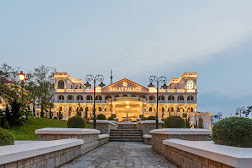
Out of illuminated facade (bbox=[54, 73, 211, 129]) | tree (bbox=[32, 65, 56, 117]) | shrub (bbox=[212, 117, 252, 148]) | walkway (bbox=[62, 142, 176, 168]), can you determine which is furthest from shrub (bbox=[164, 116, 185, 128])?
illuminated facade (bbox=[54, 73, 211, 129])

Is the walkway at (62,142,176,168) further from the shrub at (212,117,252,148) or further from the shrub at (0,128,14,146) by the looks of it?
the shrub at (212,117,252,148)

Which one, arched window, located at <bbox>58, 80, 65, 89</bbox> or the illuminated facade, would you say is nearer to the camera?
the illuminated facade

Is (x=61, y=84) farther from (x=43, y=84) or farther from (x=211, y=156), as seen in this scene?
(x=211, y=156)

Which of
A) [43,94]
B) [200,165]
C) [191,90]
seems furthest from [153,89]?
[200,165]

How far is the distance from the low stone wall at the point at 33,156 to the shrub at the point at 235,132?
12.1ft

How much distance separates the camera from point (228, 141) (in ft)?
15.7

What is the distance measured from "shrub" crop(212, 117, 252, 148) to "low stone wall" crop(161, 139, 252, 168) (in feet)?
0.84

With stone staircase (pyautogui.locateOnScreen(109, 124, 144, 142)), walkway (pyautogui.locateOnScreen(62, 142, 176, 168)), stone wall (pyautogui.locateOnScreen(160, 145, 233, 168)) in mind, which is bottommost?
stone staircase (pyautogui.locateOnScreen(109, 124, 144, 142))

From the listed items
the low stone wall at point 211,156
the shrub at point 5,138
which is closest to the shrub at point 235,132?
the low stone wall at point 211,156

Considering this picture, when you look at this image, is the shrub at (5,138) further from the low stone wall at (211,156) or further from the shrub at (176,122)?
the shrub at (176,122)

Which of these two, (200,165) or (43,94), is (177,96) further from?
(200,165)

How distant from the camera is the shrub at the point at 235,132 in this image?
14.9 ft

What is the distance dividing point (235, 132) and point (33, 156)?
3.89 m

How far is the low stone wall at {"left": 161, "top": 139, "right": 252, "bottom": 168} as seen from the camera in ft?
9.78
